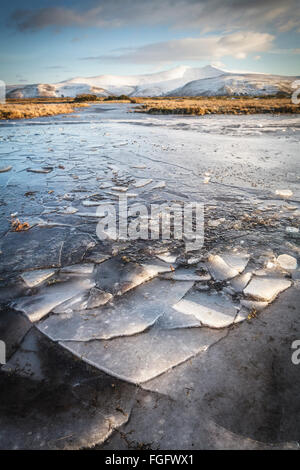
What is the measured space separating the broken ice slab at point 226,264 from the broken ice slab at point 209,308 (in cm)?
22

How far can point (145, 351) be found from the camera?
1250 millimetres

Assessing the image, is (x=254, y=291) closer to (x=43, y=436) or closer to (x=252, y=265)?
(x=252, y=265)

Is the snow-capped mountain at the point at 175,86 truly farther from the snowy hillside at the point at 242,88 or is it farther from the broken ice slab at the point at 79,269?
the broken ice slab at the point at 79,269

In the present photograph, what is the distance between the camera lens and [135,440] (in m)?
0.90

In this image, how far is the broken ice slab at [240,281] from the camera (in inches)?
66.0

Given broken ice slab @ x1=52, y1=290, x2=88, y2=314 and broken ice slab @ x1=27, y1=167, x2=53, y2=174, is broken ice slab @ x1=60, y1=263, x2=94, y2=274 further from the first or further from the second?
broken ice slab @ x1=27, y1=167, x2=53, y2=174

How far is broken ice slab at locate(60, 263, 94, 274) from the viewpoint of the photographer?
1.88 m

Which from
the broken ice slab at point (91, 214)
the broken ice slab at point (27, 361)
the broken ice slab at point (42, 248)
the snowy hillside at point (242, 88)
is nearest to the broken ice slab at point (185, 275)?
the broken ice slab at point (42, 248)

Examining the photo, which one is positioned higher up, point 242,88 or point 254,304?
point 242,88

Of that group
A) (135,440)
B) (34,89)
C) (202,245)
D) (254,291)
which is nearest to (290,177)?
(202,245)

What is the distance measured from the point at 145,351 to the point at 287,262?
1391 millimetres

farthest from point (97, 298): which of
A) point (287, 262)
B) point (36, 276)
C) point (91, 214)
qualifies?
point (287, 262)

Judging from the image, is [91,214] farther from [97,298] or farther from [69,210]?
[97,298]

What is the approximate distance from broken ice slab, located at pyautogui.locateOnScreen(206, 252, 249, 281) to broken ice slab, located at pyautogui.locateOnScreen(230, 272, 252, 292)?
0.13 ft
